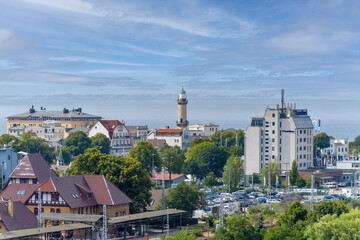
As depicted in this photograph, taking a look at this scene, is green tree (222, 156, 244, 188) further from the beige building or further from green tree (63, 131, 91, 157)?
green tree (63, 131, 91, 157)

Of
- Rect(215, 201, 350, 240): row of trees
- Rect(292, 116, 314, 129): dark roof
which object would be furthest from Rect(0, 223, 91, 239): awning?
Rect(292, 116, 314, 129): dark roof

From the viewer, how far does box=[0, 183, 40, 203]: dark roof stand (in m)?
60.4

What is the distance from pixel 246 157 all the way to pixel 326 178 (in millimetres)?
13430

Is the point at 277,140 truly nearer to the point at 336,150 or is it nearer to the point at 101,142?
the point at 101,142

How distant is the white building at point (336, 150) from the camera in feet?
495

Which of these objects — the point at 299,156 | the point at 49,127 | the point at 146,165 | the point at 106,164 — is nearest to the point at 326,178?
the point at 299,156

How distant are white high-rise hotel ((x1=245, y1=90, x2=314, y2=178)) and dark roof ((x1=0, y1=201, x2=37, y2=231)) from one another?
187ft

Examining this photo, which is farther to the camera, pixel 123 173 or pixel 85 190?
pixel 123 173

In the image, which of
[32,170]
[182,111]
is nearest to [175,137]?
[182,111]

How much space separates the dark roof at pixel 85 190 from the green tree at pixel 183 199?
215 inches

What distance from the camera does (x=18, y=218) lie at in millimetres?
54125

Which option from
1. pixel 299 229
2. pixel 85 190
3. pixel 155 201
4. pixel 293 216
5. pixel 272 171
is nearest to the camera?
pixel 299 229

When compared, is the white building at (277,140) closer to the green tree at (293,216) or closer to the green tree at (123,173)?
the green tree at (123,173)

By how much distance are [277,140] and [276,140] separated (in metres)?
0.17
